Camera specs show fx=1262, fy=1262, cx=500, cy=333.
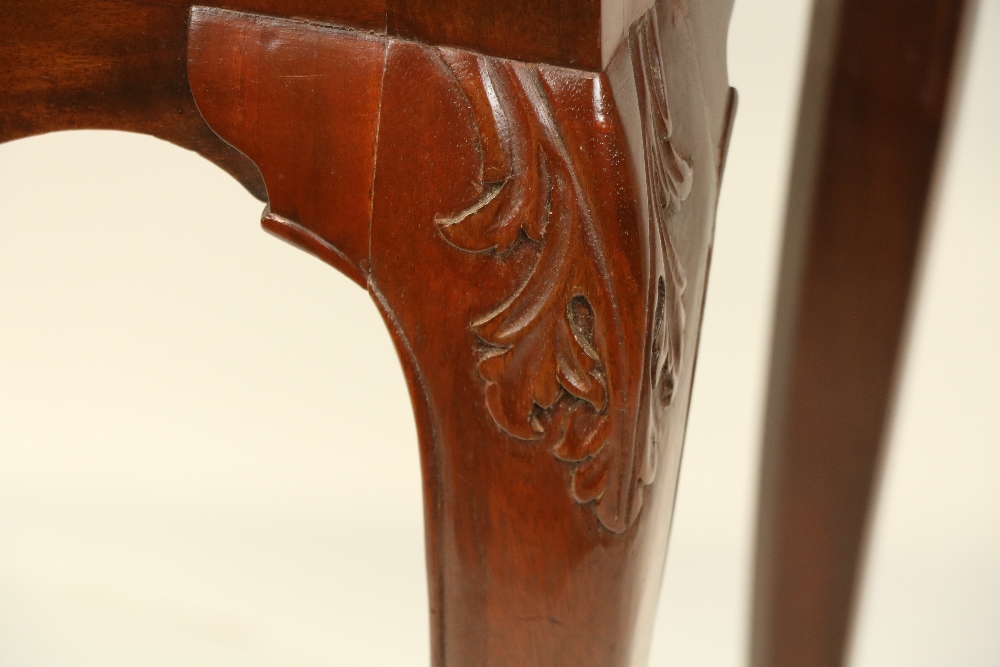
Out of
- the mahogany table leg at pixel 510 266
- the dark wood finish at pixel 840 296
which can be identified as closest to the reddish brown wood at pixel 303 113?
the mahogany table leg at pixel 510 266

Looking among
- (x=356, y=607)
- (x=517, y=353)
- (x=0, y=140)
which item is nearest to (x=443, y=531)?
(x=517, y=353)

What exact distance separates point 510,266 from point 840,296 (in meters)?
0.31

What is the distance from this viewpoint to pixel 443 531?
0.39 metres

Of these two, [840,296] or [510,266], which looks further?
[840,296]

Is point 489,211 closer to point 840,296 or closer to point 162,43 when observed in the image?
point 162,43

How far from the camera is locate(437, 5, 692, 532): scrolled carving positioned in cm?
34

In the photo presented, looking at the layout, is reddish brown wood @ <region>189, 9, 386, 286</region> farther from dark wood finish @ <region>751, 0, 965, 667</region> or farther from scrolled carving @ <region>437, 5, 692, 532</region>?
dark wood finish @ <region>751, 0, 965, 667</region>

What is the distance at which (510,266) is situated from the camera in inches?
14.0

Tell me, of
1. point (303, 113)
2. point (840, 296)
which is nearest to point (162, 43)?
point (303, 113)

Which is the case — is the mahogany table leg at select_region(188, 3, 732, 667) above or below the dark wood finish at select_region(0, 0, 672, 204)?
below

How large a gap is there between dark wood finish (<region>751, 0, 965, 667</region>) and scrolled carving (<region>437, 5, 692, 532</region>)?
23 cm

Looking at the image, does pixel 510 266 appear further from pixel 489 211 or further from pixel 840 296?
pixel 840 296

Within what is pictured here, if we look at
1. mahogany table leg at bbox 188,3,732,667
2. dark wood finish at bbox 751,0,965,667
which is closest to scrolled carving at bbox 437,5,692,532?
mahogany table leg at bbox 188,3,732,667

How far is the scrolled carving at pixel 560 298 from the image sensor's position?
344 millimetres
